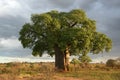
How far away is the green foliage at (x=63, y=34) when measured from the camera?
46.0m

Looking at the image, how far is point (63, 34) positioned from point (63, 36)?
269 mm

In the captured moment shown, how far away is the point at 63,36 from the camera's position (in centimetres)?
4575

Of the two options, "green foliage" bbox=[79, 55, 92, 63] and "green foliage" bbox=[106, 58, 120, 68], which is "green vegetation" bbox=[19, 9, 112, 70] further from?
"green foliage" bbox=[106, 58, 120, 68]

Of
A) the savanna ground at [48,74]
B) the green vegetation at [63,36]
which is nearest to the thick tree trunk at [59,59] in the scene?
the green vegetation at [63,36]

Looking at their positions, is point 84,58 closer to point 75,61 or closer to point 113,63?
point 75,61

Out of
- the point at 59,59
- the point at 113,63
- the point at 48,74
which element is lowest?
the point at 48,74

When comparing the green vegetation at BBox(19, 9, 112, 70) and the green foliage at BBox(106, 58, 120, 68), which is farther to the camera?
the green foliage at BBox(106, 58, 120, 68)

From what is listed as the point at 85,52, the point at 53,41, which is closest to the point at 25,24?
the point at 53,41

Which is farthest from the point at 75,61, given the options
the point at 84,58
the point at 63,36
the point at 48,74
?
the point at 48,74

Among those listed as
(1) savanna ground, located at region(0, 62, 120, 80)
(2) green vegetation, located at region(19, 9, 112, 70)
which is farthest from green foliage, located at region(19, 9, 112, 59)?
(1) savanna ground, located at region(0, 62, 120, 80)

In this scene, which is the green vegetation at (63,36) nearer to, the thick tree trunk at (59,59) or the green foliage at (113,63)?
the thick tree trunk at (59,59)

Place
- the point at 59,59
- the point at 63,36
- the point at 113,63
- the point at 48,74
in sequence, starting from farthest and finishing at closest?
the point at 113,63
the point at 59,59
the point at 63,36
the point at 48,74

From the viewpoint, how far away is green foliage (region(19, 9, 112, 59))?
4600 centimetres

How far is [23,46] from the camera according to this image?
4919cm
